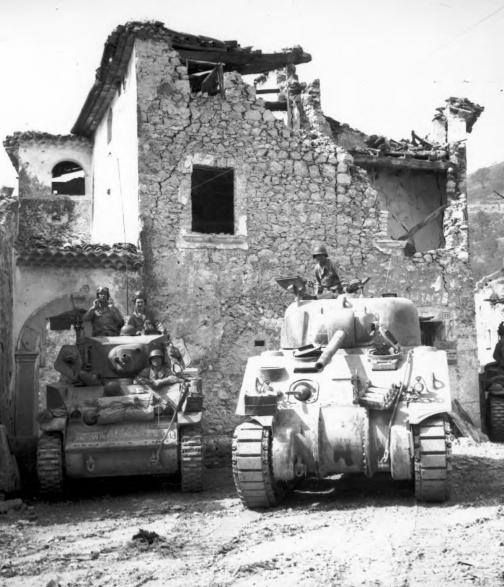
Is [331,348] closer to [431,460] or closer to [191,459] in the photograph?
[431,460]

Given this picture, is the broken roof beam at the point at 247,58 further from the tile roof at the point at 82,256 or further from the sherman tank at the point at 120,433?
the sherman tank at the point at 120,433

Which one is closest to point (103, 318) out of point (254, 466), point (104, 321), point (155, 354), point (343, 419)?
point (104, 321)

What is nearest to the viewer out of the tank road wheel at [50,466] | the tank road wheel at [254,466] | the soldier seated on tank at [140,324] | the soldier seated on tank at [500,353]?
the tank road wheel at [254,466]

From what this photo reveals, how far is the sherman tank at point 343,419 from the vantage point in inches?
356

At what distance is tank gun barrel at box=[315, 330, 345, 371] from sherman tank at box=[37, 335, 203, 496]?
1.82m

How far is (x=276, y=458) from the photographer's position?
913 centimetres

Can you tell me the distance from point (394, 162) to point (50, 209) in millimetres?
8886

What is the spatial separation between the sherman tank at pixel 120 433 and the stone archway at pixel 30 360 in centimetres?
448

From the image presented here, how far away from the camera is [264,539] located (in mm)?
7688

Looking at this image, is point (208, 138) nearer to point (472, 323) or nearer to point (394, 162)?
point (394, 162)

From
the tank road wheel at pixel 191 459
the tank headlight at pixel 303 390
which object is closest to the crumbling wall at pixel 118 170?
the tank road wheel at pixel 191 459

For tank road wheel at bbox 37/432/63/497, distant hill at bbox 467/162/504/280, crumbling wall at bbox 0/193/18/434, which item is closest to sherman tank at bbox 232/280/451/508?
tank road wheel at bbox 37/432/63/497

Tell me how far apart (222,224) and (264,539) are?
11.8 meters

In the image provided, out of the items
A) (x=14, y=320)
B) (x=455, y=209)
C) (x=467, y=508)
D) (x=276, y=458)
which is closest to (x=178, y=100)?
(x=14, y=320)
